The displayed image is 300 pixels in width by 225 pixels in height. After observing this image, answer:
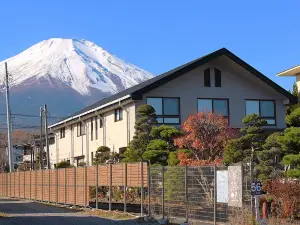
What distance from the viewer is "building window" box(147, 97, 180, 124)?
32062 millimetres

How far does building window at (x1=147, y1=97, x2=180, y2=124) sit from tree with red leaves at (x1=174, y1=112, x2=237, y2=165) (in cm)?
539

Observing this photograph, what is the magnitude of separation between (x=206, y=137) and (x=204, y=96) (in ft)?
23.5

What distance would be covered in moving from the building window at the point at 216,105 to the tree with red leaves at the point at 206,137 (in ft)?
20.9

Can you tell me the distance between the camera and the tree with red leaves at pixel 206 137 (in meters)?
26.1

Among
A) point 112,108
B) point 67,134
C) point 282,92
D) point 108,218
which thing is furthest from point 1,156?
point 108,218

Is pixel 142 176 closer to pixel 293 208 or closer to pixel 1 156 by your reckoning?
pixel 293 208

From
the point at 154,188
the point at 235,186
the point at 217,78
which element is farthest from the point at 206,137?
the point at 235,186

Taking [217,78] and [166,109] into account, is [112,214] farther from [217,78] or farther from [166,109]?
[217,78]

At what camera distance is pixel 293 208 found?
52.3 ft

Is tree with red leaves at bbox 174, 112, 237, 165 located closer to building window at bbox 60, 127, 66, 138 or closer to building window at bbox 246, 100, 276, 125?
building window at bbox 246, 100, 276, 125

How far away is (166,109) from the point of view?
32406mm

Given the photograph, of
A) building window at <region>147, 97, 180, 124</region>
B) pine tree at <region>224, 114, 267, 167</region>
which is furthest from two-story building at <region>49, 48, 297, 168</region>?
pine tree at <region>224, 114, 267, 167</region>

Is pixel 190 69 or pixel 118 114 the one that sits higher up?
pixel 190 69

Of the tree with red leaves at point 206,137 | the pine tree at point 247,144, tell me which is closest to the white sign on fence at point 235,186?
the pine tree at point 247,144
